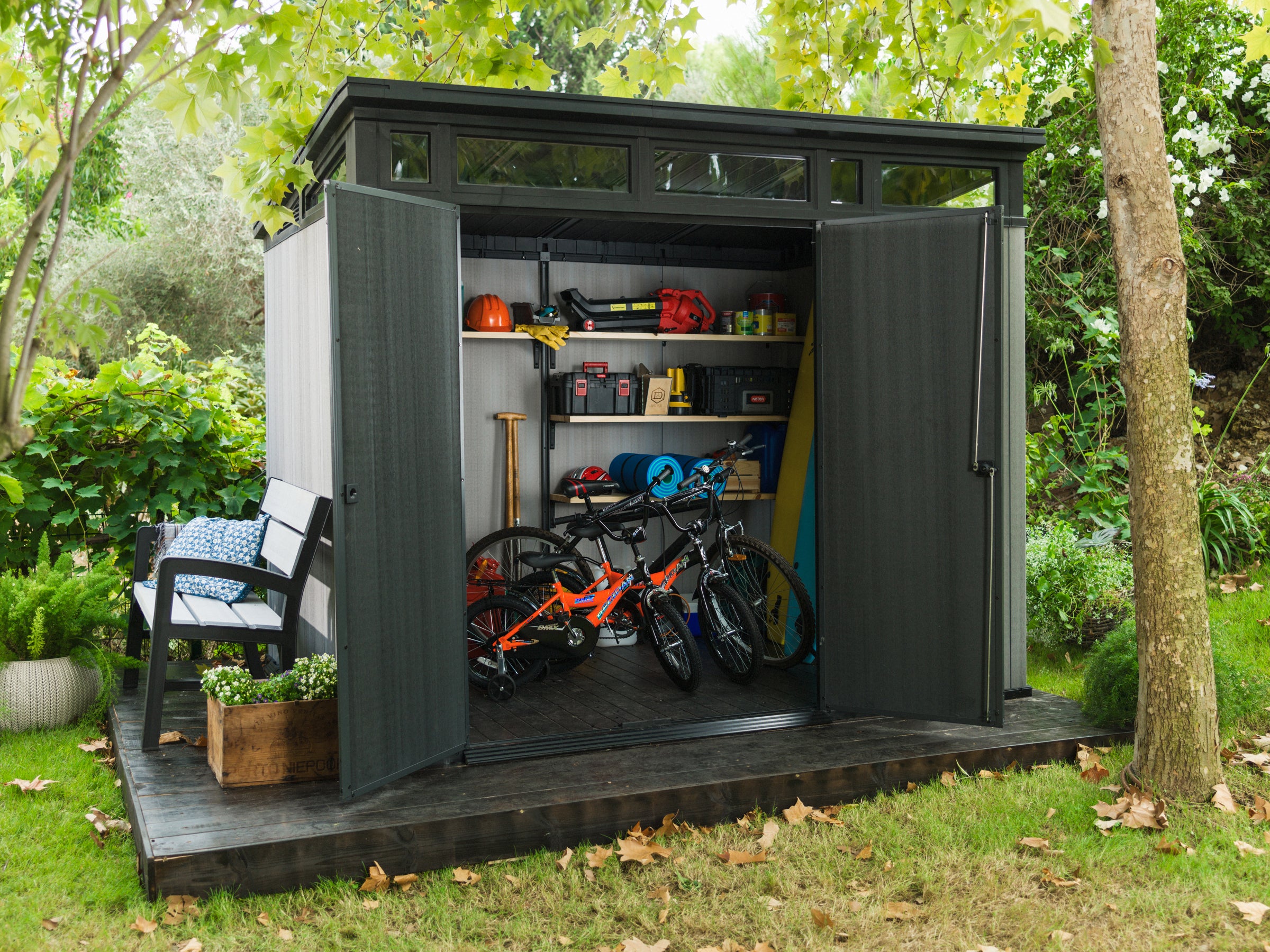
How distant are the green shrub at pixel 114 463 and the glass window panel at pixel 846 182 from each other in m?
3.48

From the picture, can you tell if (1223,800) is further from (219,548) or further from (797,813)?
(219,548)

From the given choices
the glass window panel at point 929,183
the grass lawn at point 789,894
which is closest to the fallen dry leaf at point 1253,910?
the grass lawn at point 789,894

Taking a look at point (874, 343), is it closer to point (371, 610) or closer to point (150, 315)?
point (371, 610)

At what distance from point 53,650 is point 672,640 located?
273cm

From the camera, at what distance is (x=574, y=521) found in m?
5.14

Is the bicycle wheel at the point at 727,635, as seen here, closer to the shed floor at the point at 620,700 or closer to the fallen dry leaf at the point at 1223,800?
the shed floor at the point at 620,700

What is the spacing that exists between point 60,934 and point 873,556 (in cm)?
303

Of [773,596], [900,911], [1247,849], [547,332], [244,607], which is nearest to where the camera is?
[900,911]

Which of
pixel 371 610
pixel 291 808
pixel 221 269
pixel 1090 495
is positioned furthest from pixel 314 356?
pixel 221 269

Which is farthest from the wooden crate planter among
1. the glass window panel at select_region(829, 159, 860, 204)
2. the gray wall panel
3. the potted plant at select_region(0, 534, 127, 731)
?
the glass window panel at select_region(829, 159, 860, 204)

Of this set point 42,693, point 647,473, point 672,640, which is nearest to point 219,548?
point 42,693

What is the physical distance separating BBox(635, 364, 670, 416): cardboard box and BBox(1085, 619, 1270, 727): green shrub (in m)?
2.54

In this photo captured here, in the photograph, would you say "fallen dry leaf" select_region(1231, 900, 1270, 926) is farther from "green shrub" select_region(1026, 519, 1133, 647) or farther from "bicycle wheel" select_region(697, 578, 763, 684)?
"green shrub" select_region(1026, 519, 1133, 647)

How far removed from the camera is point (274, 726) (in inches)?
140
